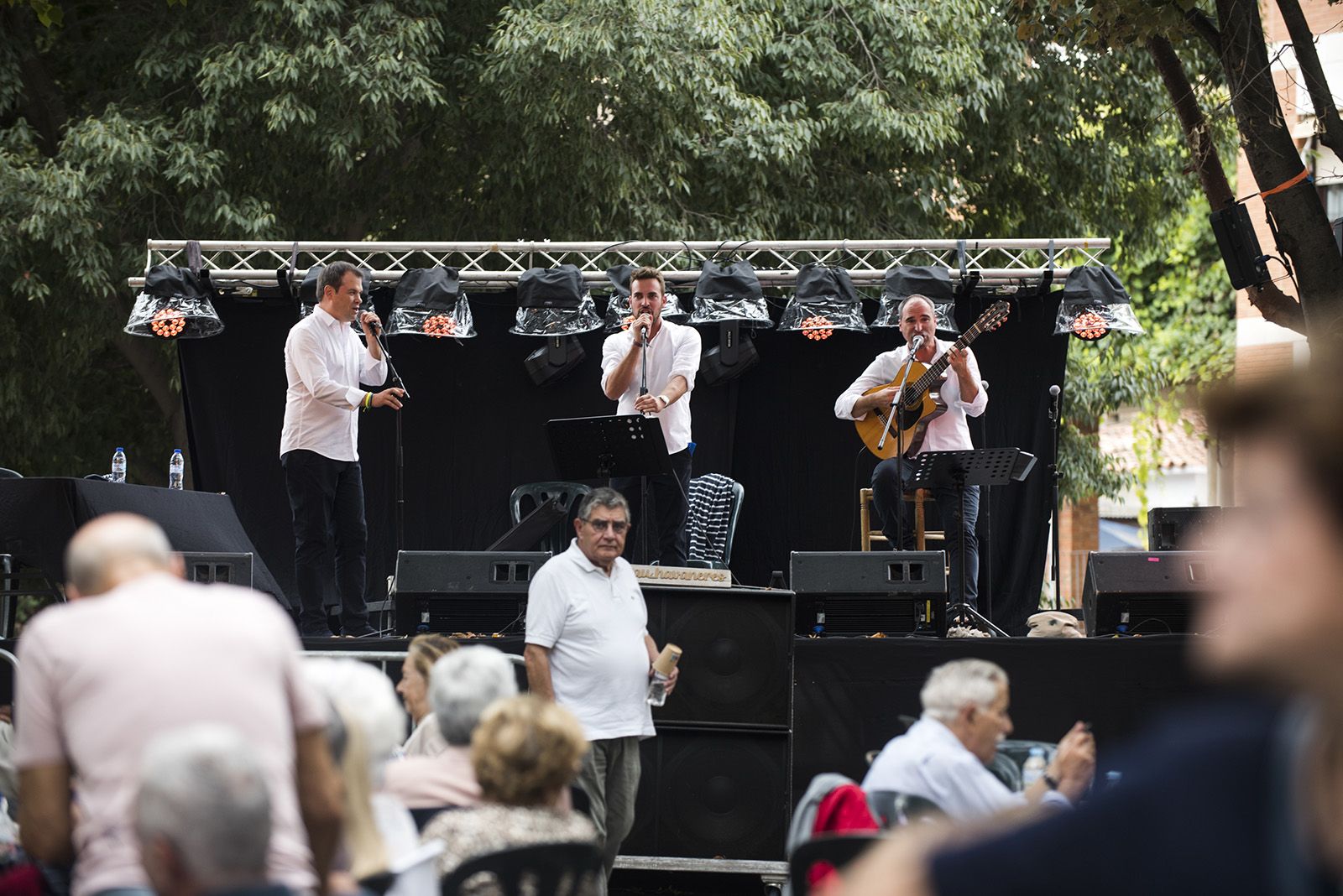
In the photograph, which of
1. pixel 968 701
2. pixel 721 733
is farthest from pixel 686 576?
pixel 968 701

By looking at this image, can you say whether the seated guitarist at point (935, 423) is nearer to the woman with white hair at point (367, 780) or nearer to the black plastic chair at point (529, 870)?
the woman with white hair at point (367, 780)

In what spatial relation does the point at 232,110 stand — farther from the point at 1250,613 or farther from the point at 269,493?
the point at 1250,613

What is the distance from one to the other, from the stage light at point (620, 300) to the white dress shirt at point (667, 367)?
49.2 inches

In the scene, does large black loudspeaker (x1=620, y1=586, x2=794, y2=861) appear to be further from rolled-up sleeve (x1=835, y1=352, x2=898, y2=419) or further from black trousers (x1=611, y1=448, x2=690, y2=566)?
rolled-up sleeve (x1=835, y1=352, x2=898, y2=419)

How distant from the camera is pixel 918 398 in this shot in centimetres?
845

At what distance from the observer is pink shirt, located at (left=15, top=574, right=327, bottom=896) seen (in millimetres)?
2824

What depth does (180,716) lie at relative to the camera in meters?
2.82

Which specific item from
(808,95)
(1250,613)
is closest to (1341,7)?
(808,95)

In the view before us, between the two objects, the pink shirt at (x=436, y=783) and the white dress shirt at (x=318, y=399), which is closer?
the pink shirt at (x=436, y=783)

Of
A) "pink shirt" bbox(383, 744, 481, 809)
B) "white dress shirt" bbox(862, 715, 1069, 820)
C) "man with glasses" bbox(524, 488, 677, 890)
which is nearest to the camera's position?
"pink shirt" bbox(383, 744, 481, 809)

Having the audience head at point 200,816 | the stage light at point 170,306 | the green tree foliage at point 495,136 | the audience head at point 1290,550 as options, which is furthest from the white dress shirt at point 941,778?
the green tree foliage at point 495,136

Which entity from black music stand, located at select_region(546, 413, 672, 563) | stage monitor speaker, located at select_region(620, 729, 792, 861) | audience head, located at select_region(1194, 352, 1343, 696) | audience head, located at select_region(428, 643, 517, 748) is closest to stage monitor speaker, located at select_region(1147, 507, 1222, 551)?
black music stand, located at select_region(546, 413, 672, 563)

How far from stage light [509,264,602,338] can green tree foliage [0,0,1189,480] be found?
240cm

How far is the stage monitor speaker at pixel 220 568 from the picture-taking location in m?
7.38
